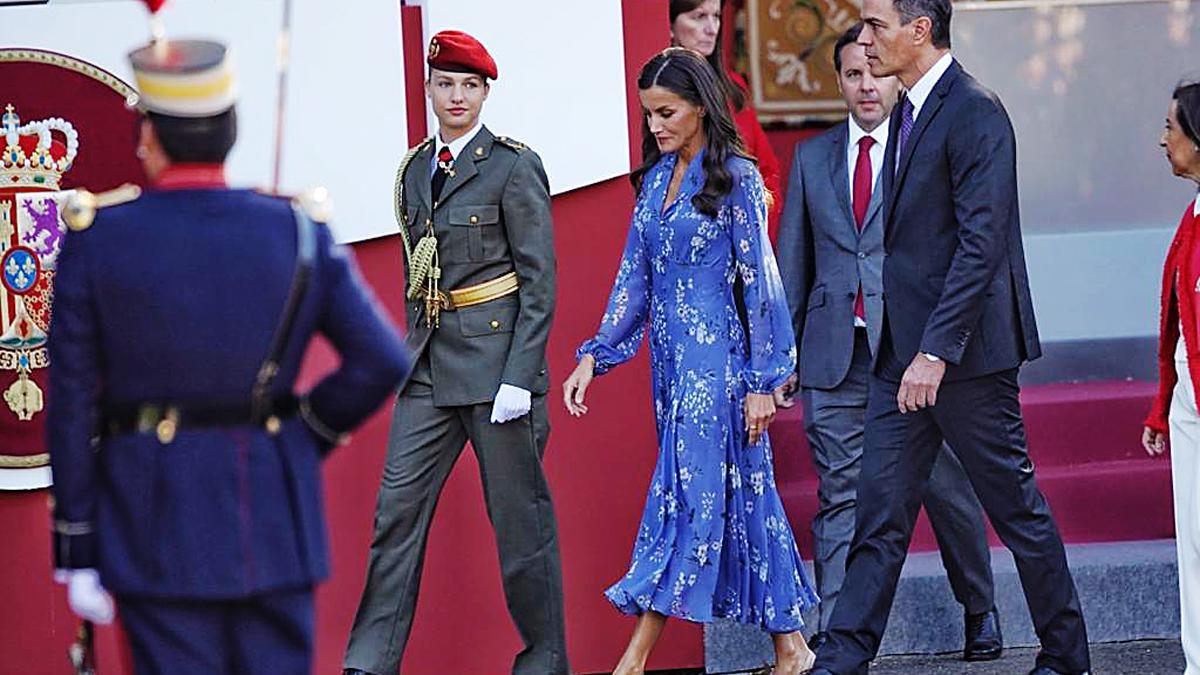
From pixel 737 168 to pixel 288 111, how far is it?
1.36 metres

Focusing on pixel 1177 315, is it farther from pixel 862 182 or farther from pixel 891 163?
pixel 862 182

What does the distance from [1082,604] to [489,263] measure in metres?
2.35

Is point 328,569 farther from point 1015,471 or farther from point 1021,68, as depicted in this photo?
point 1021,68

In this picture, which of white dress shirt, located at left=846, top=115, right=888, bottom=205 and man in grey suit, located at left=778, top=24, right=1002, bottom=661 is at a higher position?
white dress shirt, located at left=846, top=115, right=888, bottom=205

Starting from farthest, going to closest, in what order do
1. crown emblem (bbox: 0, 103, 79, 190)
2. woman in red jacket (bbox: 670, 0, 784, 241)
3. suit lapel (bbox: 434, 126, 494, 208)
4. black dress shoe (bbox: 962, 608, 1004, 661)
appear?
woman in red jacket (bbox: 670, 0, 784, 241) → black dress shoe (bbox: 962, 608, 1004, 661) → crown emblem (bbox: 0, 103, 79, 190) → suit lapel (bbox: 434, 126, 494, 208)

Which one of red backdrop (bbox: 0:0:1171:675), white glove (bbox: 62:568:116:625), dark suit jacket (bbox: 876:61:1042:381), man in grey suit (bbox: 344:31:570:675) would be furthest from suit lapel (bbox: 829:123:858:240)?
white glove (bbox: 62:568:116:625)

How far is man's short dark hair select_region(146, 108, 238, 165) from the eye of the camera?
4246mm

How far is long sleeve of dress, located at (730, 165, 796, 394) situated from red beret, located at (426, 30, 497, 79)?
0.79 metres

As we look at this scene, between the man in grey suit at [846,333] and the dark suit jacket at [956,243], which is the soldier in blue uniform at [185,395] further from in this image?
the man in grey suit at [846,333]

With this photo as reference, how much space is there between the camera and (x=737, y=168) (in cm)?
655

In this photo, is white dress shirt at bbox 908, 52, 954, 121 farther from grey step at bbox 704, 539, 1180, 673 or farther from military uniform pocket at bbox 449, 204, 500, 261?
grey step at bbox 704, 539, 1180, 673

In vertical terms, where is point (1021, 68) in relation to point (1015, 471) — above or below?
above

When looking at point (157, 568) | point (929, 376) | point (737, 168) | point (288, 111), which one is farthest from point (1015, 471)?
point (157, 568)

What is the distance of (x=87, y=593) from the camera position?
13.8 ft
